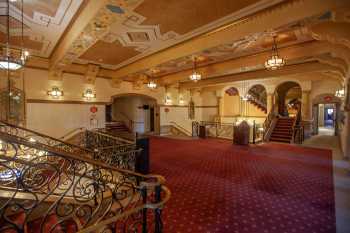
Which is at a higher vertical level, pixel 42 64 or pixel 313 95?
pixel 42 64

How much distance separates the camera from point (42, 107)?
8469 millimetres

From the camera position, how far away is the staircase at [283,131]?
10375 millimetres

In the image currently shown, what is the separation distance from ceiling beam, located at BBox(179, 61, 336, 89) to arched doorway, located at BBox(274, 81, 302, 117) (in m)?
3.50

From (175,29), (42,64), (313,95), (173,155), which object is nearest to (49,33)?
(42,64)

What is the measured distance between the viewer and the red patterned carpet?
9.14 ft

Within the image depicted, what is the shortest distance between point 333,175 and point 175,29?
602 cm

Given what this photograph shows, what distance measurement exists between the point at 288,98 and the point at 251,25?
644 inches

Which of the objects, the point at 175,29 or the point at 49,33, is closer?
the point at 175,29

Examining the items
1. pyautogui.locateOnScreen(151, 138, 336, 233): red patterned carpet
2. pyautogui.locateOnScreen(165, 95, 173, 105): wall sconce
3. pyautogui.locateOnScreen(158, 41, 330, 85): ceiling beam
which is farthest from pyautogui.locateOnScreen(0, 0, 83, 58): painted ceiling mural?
pyautogui.locateOnScreen(165, 95, 173, 105): wall sconce

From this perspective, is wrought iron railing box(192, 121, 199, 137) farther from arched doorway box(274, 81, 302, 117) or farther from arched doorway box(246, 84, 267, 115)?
arched doorway box(274, 81, 302, 117)

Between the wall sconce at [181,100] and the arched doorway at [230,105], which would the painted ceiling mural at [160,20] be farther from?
the arched doorway at [230,105]

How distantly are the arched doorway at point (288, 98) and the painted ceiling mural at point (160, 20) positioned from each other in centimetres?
1022

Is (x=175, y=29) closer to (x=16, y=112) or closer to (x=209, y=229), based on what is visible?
(x=209, y=229)

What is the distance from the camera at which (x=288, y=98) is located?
1802 centimetres
